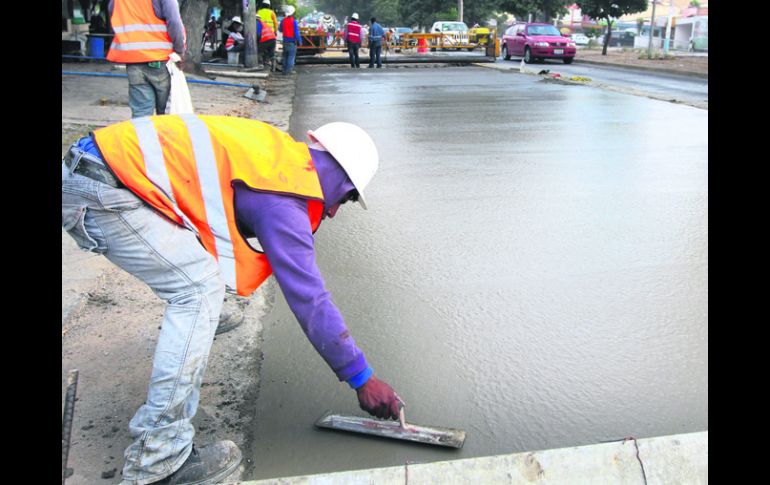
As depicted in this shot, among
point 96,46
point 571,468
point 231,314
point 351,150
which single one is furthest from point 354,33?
point 571,468

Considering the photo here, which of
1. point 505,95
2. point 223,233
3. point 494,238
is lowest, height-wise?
point 494,238

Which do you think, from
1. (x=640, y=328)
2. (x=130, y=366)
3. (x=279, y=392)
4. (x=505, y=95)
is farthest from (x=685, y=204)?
(x=505, y=95)

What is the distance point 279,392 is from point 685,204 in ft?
14.2

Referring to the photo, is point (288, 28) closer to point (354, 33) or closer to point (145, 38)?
point (354, 33)

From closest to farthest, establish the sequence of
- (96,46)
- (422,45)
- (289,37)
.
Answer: (96,46) → (289,37) → (422,45)

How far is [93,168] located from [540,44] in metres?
25.5

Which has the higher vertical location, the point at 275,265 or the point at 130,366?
the point at 275,265

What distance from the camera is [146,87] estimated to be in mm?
6207

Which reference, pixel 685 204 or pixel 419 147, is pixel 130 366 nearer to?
pixel 685 204

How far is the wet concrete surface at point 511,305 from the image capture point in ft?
9.65

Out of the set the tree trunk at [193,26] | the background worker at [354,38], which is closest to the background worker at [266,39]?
the background worker at [354,38]

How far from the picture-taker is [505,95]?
14.6m

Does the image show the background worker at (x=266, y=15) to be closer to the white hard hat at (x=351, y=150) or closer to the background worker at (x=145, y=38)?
the background worker at (x=145, y=38)
